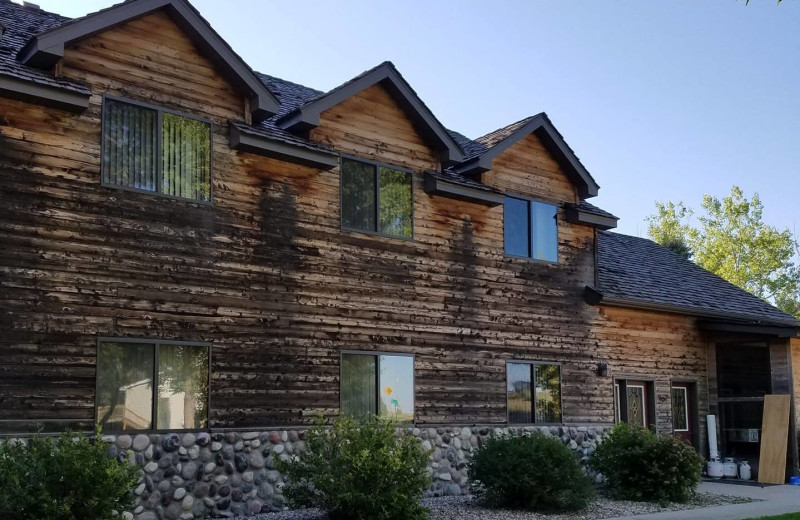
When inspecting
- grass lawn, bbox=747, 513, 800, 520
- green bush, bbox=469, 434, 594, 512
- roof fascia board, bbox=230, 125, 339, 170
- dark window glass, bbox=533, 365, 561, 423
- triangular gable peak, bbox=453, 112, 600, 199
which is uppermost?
triangular gable peak, bbox=453, 112, 600, 199

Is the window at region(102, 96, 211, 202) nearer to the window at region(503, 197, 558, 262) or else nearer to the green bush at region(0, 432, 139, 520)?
the green bush at region(0, 432, 139, 520)

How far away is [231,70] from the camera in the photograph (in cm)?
1399

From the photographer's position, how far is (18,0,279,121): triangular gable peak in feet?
39.9

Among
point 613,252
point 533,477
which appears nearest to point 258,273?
point 533,477

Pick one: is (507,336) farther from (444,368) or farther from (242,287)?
(242,287)

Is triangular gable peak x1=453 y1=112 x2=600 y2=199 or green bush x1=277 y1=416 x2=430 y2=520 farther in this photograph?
triangular gable peak x1=453 y1=112 x2=600 y2=199

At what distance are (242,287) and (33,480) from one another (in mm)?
5097

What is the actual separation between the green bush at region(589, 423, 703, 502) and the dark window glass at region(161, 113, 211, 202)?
9110 mm

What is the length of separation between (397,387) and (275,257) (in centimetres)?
340

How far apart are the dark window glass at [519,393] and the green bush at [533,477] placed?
3050mm

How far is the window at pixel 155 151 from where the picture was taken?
12.9 m

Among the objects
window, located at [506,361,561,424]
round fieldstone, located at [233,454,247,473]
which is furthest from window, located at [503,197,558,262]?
round fieldstone, located at [233,454,247,473]

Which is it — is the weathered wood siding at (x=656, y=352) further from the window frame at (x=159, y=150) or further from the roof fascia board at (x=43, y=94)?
the roof fascia board at (x=43, y=94)

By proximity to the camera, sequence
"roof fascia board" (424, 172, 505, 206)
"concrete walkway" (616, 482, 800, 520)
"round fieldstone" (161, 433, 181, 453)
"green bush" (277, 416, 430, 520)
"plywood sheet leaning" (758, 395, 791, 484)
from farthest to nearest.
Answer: "plywood sheet leaning" (758, 395, 791, 484) → "roof fascia board" (424, 172, 505, 206) → "concrete walkway" (616, 482, 800, 520) → "round fieldstone" (161, 433, 181, 453) → "green bush" (277, 416, 430, 520)
